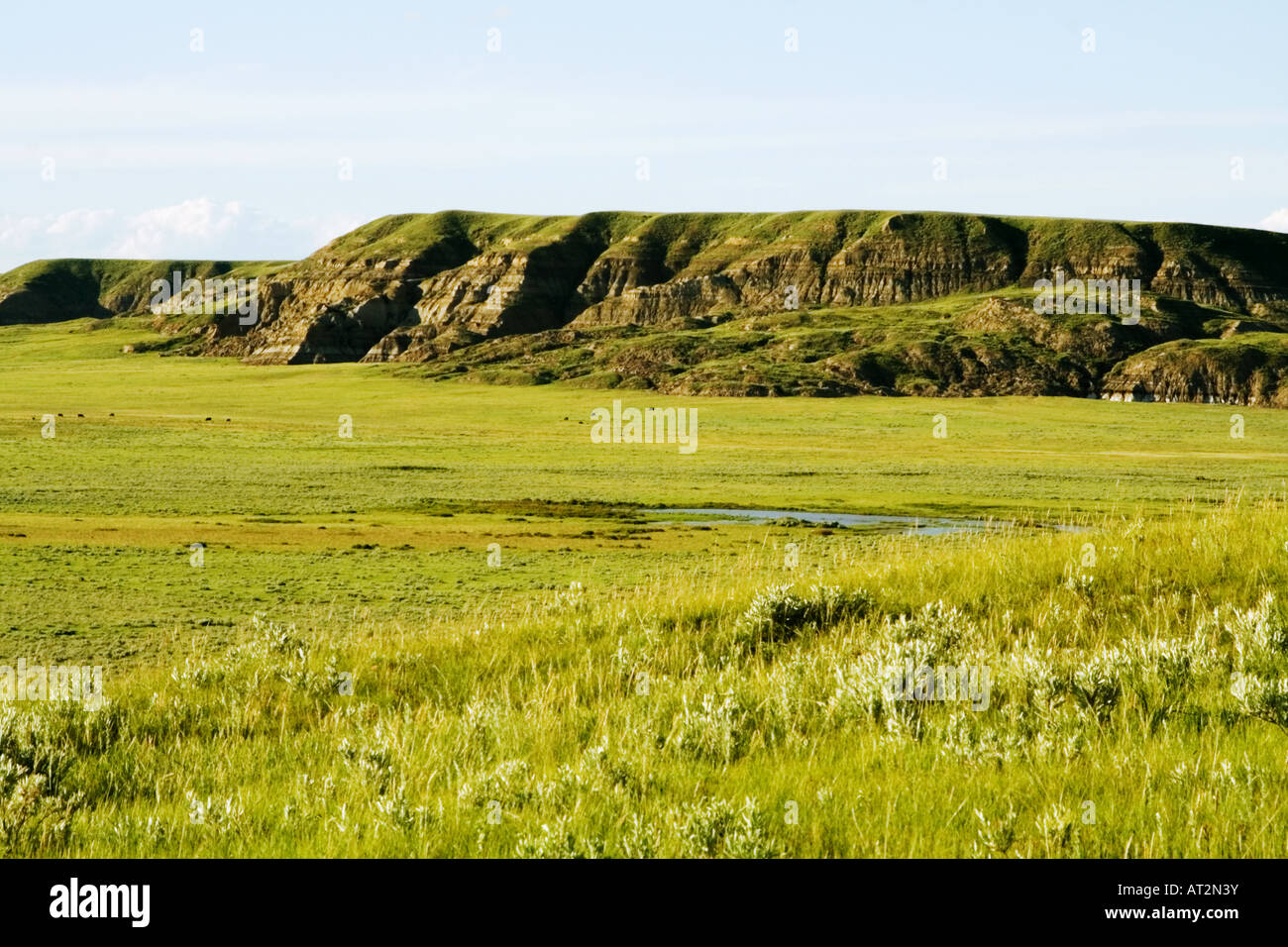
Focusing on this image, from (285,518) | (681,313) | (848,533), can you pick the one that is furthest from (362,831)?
(681,313)

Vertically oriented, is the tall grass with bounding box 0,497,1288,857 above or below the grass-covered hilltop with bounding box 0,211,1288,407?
below

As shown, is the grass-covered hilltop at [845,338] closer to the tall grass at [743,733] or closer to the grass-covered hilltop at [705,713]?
the grass-covered hilltop at [705,713]

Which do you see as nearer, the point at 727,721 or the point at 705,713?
the point at 727,721

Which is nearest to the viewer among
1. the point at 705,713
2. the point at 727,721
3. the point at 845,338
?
the point at 727,721

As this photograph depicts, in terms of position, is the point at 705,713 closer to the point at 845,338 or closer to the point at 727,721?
the point at 727,721

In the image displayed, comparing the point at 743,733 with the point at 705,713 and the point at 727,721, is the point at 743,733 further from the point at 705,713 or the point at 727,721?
the point at 705,713

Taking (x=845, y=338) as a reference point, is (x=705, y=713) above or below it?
below

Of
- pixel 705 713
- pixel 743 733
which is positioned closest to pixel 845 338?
pixel 705 713

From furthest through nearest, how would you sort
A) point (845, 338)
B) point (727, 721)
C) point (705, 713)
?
1. point (845, 338)
2. point (705, 713)
3. point (727, 721)

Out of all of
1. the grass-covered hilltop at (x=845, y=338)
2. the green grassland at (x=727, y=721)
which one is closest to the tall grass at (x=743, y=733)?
the green grassland at (x=727, y=721)

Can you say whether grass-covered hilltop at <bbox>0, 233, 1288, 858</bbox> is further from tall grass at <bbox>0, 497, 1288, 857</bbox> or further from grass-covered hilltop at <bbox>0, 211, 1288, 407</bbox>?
grass-covered hilltop at <bbox>0, 211, 1288, 407</bbox>

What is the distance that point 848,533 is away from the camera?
137ft

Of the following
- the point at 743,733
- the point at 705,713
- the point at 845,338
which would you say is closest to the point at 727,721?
the point at 743,733

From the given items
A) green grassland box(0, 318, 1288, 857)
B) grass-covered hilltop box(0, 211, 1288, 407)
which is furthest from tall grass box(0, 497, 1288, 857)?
grass-covered hilltop box(0, 211, 1288, 407)
